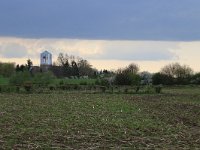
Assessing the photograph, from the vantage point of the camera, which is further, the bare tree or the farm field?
the bare tree

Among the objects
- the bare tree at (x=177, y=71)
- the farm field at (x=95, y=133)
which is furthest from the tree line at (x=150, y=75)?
the farm field at (x=95, y=133)

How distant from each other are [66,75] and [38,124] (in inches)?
4379

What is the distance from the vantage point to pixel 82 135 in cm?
1620

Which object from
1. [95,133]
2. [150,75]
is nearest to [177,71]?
[150,75]

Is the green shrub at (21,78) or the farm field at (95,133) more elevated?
the green shrub at (21,78)

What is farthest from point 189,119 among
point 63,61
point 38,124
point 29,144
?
point 63,61

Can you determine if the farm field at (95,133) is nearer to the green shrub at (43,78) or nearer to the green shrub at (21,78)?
the green shrub at (21,78)

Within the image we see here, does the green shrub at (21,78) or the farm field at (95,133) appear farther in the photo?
the green shrub at (21,78)

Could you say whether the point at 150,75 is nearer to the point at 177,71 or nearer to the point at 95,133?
the point at 177,71

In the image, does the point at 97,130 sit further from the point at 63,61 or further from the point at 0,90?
the point at 63,61

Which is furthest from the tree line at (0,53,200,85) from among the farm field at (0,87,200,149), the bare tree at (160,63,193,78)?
the farm field at (0,87,200,149)

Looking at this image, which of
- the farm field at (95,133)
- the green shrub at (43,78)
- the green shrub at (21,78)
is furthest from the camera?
the green shrub at (43,78)

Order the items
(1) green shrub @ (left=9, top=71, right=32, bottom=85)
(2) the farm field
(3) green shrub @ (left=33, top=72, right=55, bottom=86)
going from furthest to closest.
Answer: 1. (3) green shrub @ (left=33, top=72, right=55, bottom=86)
2. (1) green shrub @ (left=9, top=71, right=32, bottom=85)
3. (2) the farm field

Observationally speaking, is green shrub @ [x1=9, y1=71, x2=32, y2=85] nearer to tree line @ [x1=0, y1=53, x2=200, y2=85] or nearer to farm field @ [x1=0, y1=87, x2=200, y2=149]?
tree line @ [x1=0, y1=53, x2=200, y2=85]
